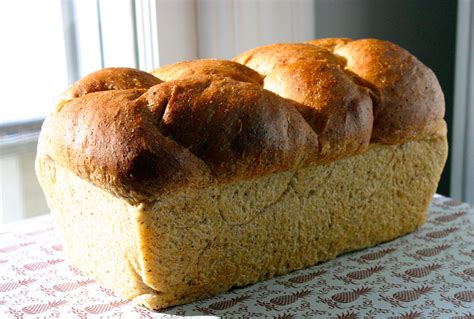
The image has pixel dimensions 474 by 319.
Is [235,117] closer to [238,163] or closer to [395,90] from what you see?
[238,163]

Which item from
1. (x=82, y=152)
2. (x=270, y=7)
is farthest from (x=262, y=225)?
(x=270, y=7)

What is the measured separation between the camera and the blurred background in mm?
1862

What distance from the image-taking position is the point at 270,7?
208cm

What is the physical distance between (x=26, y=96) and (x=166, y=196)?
3.50 ft

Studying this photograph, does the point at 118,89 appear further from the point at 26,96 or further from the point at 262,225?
the point at 26,96

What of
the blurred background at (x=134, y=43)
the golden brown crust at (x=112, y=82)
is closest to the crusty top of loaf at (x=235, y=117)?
the golden brown crust at (x=112, y=82)

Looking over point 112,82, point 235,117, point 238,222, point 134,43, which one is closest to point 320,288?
point 238,222

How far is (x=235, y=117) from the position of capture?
0.99m

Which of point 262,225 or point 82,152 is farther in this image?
point 262,225

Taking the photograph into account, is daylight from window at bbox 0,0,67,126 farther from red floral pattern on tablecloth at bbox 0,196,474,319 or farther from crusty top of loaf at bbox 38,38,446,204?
crusty top of loaf at bbox 38,38,446,204

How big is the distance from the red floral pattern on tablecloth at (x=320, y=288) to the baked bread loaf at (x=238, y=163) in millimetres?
31

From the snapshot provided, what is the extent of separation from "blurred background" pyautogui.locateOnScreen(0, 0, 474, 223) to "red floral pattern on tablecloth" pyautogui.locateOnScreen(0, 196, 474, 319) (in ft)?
2.09

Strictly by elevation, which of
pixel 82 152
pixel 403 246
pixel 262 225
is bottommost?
pixel 403 246

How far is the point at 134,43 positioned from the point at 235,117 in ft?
3.58
